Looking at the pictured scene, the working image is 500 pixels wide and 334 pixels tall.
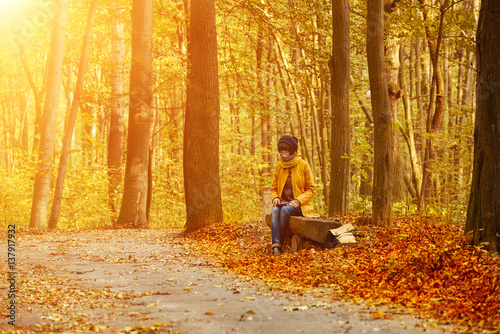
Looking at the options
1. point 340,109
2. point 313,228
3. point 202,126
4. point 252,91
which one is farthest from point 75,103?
point 313,228

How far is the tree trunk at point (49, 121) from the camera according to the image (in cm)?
1705

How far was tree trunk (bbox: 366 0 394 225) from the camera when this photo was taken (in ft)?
32.6

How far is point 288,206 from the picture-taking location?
9.79m

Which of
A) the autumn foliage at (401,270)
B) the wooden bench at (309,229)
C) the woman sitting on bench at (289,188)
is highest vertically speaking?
the woman sitting on bench at (289,188)

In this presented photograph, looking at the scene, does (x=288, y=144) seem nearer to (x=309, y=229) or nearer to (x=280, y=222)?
(x=280, y=222)

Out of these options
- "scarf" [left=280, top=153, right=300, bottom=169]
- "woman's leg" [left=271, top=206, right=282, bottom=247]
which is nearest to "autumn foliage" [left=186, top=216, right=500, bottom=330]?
"woman's leg" [left=271, top=206, right=282, bottom=247]

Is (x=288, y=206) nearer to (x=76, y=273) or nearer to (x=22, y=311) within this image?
(x=76, y=273)

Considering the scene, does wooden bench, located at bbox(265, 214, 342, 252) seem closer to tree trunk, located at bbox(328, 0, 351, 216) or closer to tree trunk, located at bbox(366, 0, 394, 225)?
tree trunk, located at bbox(366, 0, 394, 225)

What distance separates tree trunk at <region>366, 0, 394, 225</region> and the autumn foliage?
0.45m

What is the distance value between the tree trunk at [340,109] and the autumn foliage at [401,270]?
1.78 meters

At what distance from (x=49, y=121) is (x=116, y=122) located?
5668mm

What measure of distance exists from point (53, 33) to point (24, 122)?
17.7 metres

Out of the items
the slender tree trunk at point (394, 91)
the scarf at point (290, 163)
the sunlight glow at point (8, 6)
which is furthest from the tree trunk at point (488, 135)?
the sunlight glow at point (8, 6)

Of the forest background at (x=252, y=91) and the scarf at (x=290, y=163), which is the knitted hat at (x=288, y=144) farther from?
the forest background at (x=252, y=91)
